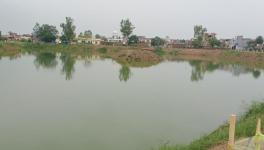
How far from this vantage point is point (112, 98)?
1280cm

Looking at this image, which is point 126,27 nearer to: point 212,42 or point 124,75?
point 212,42

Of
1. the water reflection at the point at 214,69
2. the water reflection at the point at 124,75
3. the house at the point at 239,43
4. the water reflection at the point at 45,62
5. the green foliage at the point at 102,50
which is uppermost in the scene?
the house at the point at 239,43

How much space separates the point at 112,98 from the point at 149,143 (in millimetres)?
5334

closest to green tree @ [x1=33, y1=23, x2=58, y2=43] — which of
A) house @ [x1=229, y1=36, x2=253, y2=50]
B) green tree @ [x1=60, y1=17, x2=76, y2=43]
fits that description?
green tree @ [x1=60, y1=17, x2=76, y2=43]

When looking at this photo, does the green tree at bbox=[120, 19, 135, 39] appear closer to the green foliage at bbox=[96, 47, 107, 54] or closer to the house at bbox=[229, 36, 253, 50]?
the green foliage at bbox=[96, 47, 107, 54]

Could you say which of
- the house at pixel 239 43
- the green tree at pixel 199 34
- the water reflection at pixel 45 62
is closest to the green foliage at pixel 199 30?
the green tree at pixel 199 34

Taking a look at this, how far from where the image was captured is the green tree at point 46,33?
5928 centimetres

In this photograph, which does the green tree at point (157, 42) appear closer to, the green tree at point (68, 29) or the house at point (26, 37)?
the green tree at point (68, 29)

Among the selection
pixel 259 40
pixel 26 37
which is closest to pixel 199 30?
pixel 259 40

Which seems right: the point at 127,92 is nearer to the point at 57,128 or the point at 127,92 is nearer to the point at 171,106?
the point at 171,106

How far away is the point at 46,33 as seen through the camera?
194 feet

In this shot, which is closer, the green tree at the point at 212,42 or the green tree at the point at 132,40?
the green tree at the point at 132,40

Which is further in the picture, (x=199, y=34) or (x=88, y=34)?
(x=88, y=34)

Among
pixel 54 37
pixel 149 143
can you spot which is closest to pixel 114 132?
pixel 149 143
